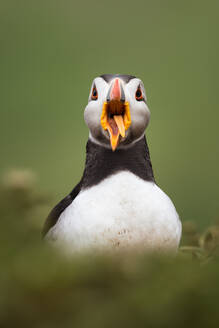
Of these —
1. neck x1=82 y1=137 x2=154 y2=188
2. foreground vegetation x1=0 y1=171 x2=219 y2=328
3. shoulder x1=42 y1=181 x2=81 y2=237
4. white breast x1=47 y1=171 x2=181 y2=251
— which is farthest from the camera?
shoulder x1=42 y1=181 x2=81 y2=237

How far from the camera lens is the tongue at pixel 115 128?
164cm

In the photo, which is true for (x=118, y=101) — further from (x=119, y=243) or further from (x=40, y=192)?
(x=40, y=192)

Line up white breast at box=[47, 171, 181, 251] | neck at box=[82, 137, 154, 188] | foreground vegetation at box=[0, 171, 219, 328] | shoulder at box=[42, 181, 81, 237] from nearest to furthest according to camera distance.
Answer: foreground vegetation at box=[0, 171, 219, 328] → white breast at box=[47, 171, 181, 251] → neck at box=[82, 137, 154, 188] → shoulder at box=[42, 181, 81, 237]

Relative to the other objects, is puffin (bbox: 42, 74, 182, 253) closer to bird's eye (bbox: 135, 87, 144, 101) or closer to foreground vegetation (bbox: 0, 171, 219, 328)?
bird's eye (bbox: 135, 87, 144, 101)

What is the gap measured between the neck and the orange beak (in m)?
0.19

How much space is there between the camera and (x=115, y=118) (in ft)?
5.61

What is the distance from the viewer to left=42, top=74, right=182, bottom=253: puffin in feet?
5.32

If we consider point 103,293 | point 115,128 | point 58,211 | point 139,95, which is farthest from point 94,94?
point 103,293

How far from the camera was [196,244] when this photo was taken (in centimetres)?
141

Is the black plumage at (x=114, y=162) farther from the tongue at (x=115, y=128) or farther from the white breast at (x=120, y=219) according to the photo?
the tongue at (x=115, y=128)

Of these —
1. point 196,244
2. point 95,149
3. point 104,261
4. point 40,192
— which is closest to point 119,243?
point 196,244

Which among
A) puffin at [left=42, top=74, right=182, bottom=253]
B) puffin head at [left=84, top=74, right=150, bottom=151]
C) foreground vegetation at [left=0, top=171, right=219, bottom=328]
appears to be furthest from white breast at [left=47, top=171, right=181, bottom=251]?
foreground vegetation at [left=0, top=171, right=219, bottom=328]

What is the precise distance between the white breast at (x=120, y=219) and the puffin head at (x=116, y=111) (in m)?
0.18

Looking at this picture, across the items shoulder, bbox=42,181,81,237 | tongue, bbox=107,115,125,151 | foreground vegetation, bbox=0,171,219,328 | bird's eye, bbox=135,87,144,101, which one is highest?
bird's eye, bbox=135,87,144,101
